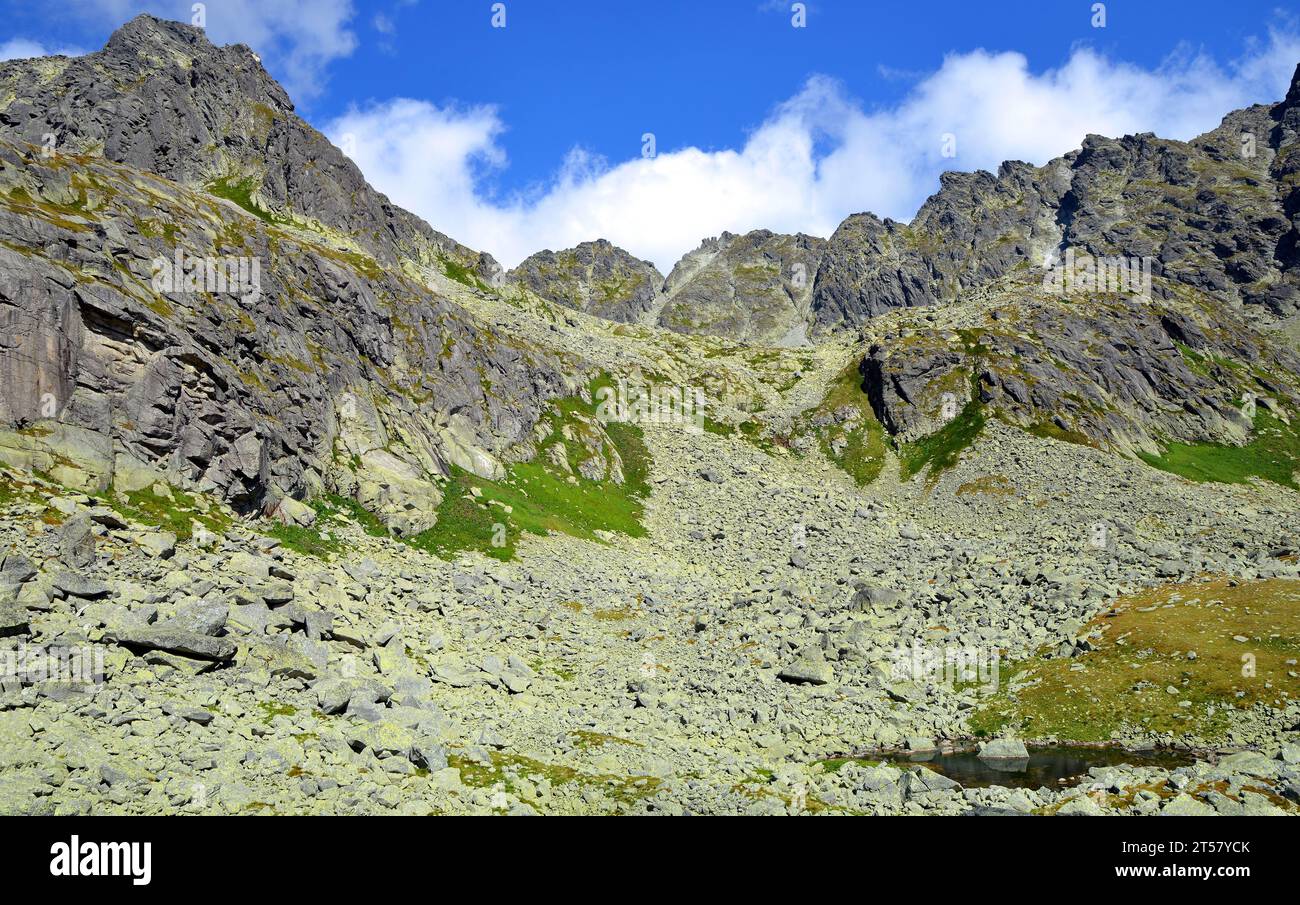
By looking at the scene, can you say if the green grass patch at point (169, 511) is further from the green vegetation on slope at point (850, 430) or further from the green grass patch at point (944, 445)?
the green grass patch at point (944, 445)

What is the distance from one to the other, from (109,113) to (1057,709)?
149 metres

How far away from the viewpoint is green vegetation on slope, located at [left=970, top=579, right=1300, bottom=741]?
2633 cm

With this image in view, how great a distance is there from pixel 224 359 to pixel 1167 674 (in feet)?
170

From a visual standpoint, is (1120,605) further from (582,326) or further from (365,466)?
(582,326)

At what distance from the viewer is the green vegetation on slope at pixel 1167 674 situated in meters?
26.3

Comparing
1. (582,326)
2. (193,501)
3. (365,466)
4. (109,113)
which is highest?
(109,113)

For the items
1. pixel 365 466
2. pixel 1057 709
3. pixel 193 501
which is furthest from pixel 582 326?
pixel 1057 709

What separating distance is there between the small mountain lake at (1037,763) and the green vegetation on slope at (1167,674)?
117 centimetres

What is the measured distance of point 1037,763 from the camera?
2480 centimetres

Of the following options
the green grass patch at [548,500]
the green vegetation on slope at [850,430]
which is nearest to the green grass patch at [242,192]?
the green grass patch at [548,500]

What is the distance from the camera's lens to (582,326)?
143 meters

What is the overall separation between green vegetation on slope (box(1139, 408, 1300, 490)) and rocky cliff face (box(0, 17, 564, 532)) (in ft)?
274

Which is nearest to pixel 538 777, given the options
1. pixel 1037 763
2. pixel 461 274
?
pixel 1037 763
